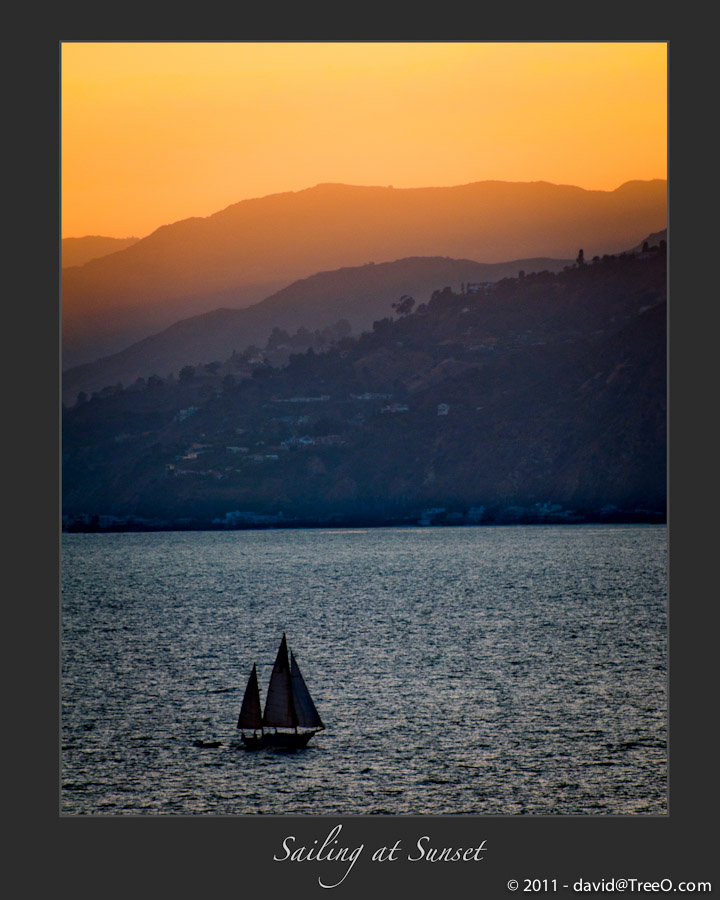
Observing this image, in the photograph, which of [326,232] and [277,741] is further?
[326,232]

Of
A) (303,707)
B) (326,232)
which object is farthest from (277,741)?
(326,232)

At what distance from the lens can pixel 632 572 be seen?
151 meters

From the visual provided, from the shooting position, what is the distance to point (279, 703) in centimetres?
4894

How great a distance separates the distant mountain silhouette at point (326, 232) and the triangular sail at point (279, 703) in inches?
2521

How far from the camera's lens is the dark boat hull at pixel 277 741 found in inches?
1943

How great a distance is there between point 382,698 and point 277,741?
13897mm

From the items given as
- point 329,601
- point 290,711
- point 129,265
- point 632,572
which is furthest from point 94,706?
point 632,572

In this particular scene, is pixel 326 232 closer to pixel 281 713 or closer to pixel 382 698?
pixel 382 698

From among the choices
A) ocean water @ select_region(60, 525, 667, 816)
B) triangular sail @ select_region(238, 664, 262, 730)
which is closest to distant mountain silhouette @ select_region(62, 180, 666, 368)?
ocean water @ select_region(60, 525, 667, 816)

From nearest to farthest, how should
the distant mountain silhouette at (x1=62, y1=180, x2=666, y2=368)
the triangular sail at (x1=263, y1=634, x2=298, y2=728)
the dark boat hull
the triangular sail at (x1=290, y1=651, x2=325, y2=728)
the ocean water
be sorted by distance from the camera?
the ocean water → the triangular sail at (x1=263, y1=634, x2=298, y2=728) → the triangular sail at (x1=290, y1=651, x2=325, y2=728) → the dark boat hull → the distant mountain silhouette at (x1=62, y1=180, x2=666, y2=368)

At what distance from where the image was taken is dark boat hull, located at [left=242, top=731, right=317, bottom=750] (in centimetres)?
4934

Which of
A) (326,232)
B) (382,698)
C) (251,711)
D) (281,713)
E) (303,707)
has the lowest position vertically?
(382,698)

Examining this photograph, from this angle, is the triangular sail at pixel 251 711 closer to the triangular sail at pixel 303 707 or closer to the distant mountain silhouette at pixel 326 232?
the triangular sail at pixel 303 707

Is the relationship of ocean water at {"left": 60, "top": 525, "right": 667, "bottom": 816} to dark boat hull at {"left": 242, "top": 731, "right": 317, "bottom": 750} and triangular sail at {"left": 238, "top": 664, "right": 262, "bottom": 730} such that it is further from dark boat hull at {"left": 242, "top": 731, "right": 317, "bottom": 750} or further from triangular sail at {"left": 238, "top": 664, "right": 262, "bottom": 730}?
triangular sail at {"left": 238, "top": 664, "right": 262, "bottom": 730}
